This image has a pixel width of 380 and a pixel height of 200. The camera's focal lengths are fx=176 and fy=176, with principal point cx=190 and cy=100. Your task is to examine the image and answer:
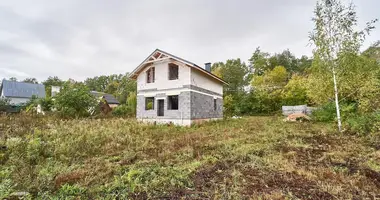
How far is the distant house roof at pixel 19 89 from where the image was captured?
31.2m

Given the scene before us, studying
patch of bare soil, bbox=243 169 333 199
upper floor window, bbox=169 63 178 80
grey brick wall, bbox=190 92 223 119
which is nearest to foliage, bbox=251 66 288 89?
grey brick wall, bbox=190 92 223 119

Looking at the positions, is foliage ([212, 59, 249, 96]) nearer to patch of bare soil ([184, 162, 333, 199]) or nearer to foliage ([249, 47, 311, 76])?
foliage ([249, 47, 311, 76])

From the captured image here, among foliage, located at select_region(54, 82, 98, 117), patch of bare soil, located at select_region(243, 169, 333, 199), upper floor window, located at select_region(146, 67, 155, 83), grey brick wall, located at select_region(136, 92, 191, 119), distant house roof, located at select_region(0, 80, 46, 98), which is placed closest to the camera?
patch of bare soil, located at select_region(243, 169, 333, 199)

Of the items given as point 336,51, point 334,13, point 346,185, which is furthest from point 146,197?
point 334,13

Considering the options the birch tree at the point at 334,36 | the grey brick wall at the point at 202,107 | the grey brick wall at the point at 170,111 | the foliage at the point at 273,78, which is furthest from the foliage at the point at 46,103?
the foliage at the point at 273,78

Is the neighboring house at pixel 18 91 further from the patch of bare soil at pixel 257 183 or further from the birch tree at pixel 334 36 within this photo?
the birch tree at pixel 334 36

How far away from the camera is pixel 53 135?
7.47 meters

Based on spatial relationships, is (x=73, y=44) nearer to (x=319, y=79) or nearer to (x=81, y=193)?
(x=81, y=193)

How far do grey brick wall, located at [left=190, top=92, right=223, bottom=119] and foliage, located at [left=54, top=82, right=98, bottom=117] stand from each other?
1080cm

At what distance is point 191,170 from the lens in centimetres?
407

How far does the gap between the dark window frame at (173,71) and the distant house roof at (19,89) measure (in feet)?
105

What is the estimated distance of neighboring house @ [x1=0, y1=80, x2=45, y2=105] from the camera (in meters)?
31.0

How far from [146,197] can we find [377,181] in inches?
172

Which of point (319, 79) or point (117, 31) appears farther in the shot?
point (117, 31)
